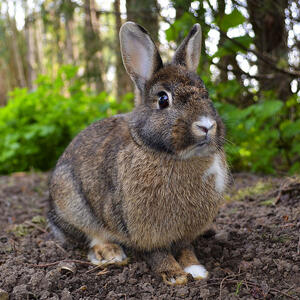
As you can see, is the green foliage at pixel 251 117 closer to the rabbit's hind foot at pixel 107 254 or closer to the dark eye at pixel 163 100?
the dark eye at pixel 163 100

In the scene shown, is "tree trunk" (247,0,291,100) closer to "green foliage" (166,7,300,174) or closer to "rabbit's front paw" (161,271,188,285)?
"green foliage" (166,7,300,174)

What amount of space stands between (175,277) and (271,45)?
3.64 metres

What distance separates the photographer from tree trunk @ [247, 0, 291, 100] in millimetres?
4438

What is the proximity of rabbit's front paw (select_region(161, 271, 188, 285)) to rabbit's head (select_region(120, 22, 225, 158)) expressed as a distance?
2.51 feet

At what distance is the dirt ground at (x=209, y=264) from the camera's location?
221cm

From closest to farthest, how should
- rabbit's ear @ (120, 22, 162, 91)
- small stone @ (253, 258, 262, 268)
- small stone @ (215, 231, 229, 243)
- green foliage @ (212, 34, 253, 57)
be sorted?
small stone @ (253, 258, 262, 268) < rabbit's ear @ (120, 22, 162, 91) < small stone @ (215, 231, 229, 243) < green foliage @ (212, 34, 253, 57)

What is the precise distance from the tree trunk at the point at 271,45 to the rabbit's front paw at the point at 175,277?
2.57 m

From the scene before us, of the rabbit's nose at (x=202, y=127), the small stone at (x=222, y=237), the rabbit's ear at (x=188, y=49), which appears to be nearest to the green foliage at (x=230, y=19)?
the rabbit's ear at (x=188, y=49)

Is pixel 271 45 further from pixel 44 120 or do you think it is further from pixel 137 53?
pixel 44 120

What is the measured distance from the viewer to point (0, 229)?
139 inches

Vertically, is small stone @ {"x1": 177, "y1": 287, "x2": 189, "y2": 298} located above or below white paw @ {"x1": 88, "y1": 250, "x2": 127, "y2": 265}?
above

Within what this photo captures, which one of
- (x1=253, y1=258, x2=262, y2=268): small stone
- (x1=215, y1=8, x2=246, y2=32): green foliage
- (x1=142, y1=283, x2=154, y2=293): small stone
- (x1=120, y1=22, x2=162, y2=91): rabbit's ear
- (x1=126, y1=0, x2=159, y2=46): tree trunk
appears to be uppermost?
(x1=126, y1=0, x2=159, y2=46): tree trunk

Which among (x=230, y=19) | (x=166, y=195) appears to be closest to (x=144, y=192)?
(x=166, y=195)

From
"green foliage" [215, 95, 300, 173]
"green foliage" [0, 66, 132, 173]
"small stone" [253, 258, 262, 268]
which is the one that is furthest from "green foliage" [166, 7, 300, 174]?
"green foliage" [0, 66, 132, 173]
